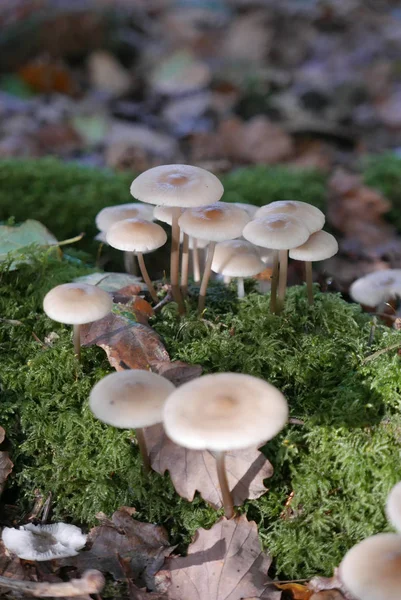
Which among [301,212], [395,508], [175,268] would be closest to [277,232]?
[301,212]

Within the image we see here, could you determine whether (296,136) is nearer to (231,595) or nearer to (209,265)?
(209,265)

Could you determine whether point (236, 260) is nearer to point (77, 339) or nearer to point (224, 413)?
point (77, 339)

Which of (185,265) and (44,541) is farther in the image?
(185,265)

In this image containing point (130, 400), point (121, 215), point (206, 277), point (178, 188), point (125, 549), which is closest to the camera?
point (130, 400)

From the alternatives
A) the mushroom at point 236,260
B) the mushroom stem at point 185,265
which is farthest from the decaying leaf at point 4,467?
the mushroom at point 236,260

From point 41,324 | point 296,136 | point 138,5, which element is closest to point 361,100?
point 296,136

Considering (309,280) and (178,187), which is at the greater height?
(178,187)

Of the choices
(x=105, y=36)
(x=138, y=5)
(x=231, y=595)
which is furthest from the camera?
(x=138, y=5)
